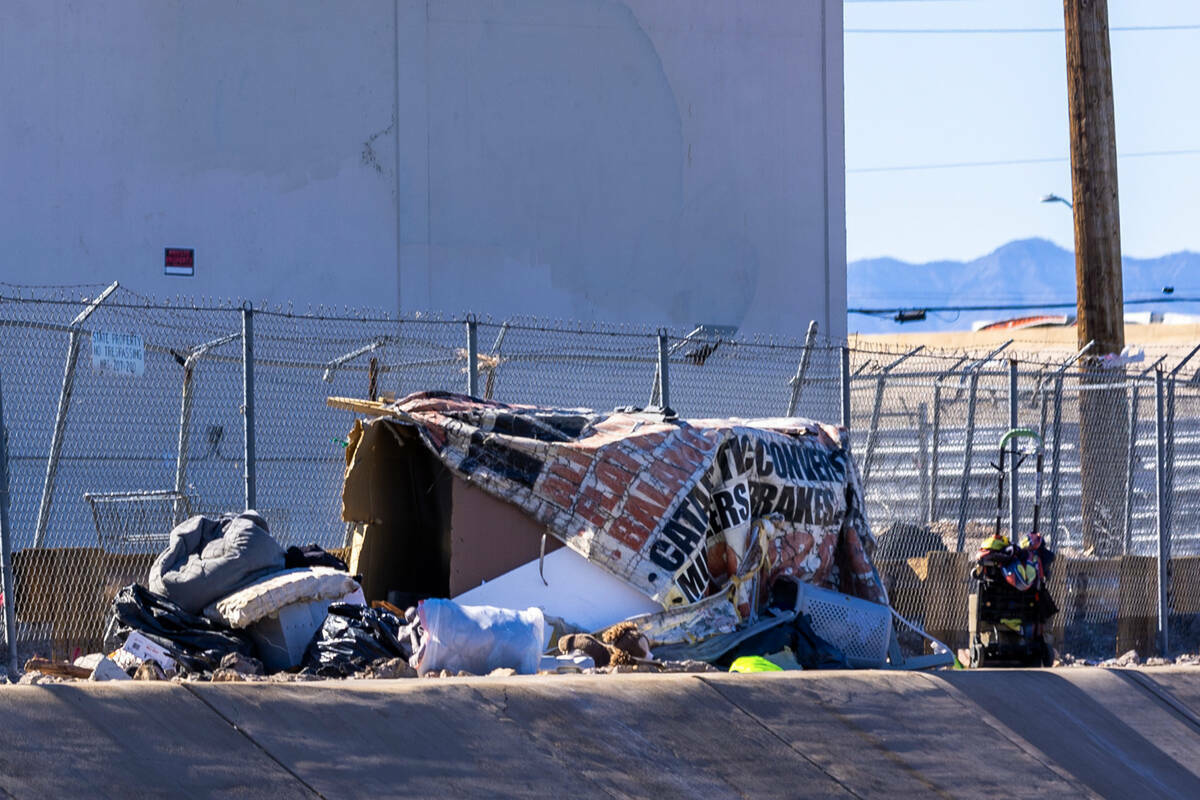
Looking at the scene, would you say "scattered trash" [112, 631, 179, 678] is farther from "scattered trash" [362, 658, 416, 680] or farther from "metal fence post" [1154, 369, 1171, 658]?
"metal fence post" [1154, 369, 1171, 658]

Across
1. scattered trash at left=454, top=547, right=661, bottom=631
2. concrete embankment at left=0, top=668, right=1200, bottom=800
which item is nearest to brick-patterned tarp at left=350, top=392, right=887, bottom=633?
scattered trash at left=454, top=547, right=661, bottom=631

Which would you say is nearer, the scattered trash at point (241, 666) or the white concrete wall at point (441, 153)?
the scattered trash at point (241, 666)

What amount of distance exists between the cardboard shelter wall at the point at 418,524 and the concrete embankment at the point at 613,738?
259cm

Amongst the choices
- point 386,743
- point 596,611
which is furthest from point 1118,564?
point 386,743

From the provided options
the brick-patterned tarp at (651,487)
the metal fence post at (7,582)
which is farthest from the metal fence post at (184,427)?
the metal fence post at (7,582)

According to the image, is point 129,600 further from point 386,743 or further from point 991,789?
point 991,789

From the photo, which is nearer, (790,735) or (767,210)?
(790,735)

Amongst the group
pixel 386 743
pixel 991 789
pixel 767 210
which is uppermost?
pixel 767 210

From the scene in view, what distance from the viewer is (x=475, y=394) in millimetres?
11055

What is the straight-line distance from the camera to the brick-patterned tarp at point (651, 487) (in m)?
10.1

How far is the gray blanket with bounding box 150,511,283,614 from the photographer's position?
883cm

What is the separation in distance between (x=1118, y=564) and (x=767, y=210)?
369 inches

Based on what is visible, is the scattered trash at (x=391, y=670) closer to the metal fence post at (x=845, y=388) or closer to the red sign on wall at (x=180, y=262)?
the metal fence post at (x=845, y=388)

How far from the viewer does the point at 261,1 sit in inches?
758
